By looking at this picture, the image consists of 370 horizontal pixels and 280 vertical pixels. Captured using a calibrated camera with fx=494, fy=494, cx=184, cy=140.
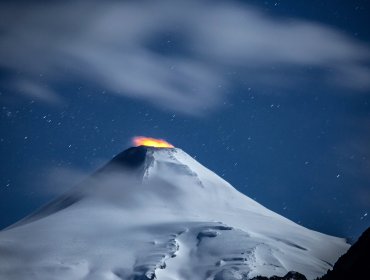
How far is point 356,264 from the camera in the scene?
53.5ft

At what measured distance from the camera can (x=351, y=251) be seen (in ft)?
58.7

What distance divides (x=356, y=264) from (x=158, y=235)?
65277 mm

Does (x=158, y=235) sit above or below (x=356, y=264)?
below

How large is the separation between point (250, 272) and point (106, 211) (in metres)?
45.0

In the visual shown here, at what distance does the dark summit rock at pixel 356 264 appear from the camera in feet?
51.7

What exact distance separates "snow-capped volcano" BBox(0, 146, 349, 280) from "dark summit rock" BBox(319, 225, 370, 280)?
43.0 metres

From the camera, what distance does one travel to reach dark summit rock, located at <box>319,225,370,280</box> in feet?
51.7

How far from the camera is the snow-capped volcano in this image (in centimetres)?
6462

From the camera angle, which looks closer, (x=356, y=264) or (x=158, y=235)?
(x=356, y=264)

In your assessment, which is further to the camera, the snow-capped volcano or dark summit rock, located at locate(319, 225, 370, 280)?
the snow-capped volcano

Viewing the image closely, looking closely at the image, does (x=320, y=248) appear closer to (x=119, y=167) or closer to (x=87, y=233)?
(x=87, y=233)

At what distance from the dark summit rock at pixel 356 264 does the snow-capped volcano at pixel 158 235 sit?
141ft

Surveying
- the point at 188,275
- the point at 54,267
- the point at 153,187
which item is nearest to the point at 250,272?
the point at 188,275

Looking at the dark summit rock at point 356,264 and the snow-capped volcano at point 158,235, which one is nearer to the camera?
the dark summit rock at point 356,264
